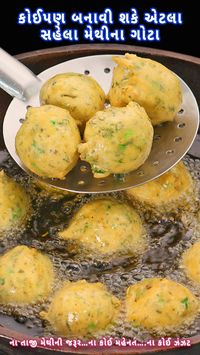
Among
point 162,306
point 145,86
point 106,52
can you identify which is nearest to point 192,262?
point 162,306

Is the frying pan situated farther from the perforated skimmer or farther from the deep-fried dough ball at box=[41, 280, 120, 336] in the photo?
the deep-fried dough ball at box=[41, 280, 120, 336]

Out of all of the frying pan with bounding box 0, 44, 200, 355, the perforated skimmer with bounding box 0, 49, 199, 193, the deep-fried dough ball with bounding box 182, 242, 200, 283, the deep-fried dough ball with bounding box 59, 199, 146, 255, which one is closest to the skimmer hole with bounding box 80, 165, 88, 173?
the perforated skimmer with bounding box 0, 49, 199, 193

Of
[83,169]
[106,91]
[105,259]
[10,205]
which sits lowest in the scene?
[105,259]

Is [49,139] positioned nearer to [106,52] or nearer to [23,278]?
[23,278]

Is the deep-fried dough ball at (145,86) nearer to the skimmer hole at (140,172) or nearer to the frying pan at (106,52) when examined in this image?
the skimmer hole at (140,172)

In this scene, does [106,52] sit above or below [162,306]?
above

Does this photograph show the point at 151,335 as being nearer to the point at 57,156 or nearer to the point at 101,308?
the point at 101,308
